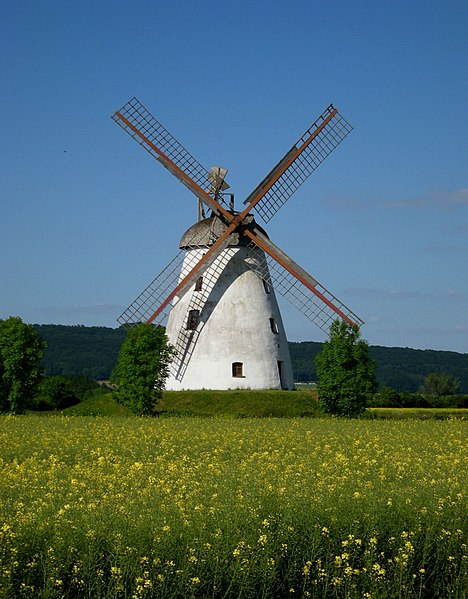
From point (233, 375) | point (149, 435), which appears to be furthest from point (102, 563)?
point (233, 375)

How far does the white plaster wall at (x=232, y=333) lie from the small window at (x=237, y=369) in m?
0.20

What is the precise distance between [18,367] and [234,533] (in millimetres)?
40536

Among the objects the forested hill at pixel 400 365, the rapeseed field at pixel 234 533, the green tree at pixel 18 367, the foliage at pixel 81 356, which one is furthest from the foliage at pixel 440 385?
the foliage at pixel 81 356

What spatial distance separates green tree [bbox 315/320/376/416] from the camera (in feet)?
159

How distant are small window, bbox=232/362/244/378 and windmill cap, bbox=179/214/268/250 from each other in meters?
7.37

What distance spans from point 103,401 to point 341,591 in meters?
45.8

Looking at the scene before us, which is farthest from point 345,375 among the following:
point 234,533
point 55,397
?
point 234,533

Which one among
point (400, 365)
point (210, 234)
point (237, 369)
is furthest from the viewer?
point (400, 365)

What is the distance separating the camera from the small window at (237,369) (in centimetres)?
5310

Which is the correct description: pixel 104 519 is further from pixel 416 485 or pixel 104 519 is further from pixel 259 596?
pixel 416 485

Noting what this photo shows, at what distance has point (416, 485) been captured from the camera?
16828 millimetres

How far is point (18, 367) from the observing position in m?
51.0

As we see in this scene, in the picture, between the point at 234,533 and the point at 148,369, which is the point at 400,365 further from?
the point at 234,533

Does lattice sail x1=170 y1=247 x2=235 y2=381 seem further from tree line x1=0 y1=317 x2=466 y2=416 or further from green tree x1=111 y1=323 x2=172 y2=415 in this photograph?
green tree x1=111 y1=323 x2=172 y2=415
